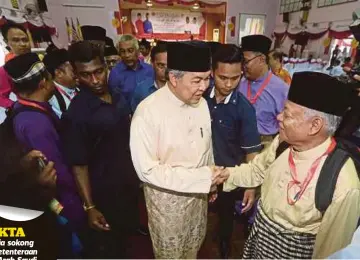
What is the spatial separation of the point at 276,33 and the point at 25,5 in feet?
14.0

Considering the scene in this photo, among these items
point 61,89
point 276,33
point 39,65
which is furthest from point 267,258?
point 276,33

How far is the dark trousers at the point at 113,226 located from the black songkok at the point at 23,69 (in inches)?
32.9

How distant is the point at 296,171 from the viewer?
3.21 feet

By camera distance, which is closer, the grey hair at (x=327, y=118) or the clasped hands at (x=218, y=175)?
the grey hair at (x=327, y=118)

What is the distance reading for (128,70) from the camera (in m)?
2.96

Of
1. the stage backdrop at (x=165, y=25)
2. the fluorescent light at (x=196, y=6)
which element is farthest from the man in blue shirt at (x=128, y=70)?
the stage backdrop at (x=165, y=25)

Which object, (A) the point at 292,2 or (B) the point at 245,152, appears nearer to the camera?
(B) the point at 245,152

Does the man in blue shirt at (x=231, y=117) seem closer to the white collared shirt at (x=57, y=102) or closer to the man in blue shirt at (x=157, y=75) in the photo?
the man in blue shirt at (x=157, y=75)

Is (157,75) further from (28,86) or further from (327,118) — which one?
(327,118)

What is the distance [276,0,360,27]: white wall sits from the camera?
3.83 metres

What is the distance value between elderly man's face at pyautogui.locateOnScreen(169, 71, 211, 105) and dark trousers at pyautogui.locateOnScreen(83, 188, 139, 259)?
33.9 inches

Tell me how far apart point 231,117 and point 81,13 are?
13.6 ft

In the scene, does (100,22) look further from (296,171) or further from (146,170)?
(296,171)

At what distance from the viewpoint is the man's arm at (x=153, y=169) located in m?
1.09
